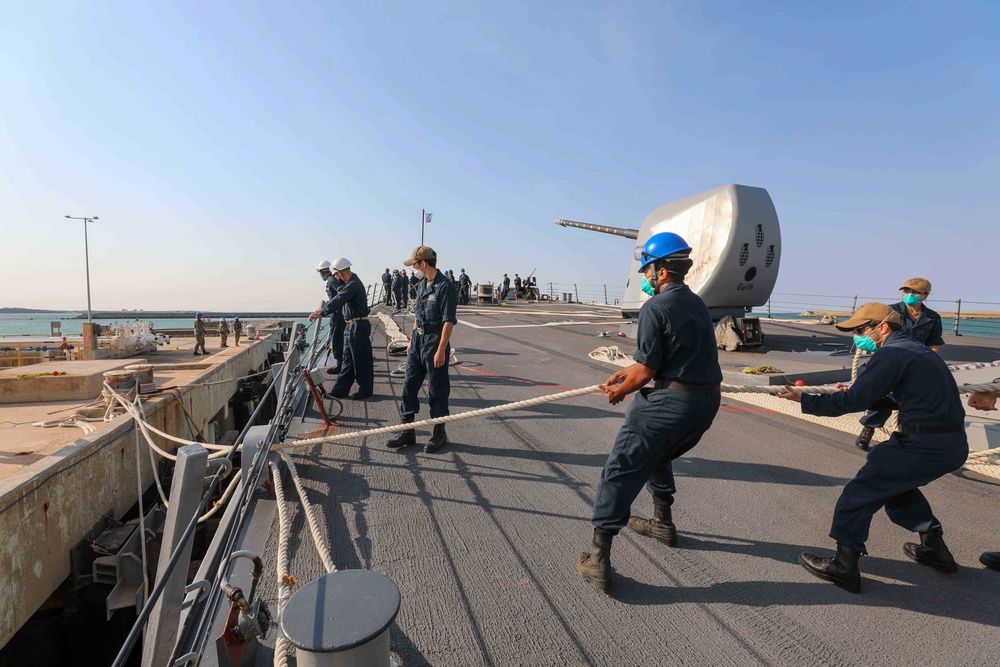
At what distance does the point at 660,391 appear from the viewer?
2447 millimetres

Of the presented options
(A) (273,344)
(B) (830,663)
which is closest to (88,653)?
(B) (830,663)

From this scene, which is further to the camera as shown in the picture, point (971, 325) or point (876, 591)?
point (971, 325)

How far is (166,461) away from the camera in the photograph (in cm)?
762

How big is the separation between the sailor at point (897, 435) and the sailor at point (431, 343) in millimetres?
2781

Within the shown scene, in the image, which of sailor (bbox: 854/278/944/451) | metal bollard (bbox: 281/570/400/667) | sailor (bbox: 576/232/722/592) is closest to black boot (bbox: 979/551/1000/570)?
sailor (bbox: 576/232/722/592)

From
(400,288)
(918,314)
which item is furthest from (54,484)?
(400,288)

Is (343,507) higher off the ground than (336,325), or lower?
lower

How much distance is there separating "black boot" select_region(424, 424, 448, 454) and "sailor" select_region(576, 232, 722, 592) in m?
2.12

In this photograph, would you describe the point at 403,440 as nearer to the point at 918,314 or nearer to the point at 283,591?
the point at 283,591

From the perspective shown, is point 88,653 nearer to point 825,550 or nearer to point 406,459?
point 406,459

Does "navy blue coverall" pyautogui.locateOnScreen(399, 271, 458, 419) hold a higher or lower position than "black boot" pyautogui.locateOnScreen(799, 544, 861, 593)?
higher

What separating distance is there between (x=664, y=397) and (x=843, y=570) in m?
1.31

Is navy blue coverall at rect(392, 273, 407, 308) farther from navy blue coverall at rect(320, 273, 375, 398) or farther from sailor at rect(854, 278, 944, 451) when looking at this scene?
sailor at rect(854, 278, 944, 451)

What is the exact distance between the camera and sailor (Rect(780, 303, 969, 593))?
2.43 metres
